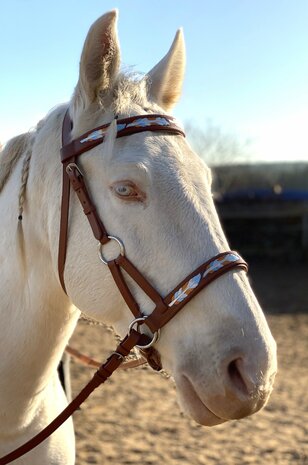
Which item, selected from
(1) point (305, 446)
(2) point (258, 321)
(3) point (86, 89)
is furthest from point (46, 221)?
(1) point (305, 446)

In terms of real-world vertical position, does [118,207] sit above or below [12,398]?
above

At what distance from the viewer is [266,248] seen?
21047 mm

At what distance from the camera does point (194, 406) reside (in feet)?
5.92

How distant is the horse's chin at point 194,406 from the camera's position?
70.7 inches

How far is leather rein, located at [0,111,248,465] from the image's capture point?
182cm

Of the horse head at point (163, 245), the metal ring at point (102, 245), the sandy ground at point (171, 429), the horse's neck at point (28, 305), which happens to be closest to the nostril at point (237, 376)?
the horse head at point (163, 245)

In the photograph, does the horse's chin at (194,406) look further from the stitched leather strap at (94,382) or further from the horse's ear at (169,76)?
the horse's ear at (169,76)

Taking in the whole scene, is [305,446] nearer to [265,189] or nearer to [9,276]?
[9,276]

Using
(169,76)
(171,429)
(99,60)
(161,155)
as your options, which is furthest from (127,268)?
(171,429)

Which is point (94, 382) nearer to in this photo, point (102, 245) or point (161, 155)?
point (102, 245)

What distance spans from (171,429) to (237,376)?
15.8 ft

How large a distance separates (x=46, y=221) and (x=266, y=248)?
1946 cm

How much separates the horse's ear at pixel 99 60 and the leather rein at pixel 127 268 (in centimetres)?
17

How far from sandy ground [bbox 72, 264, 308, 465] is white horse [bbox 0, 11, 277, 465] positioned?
3.24 meters
